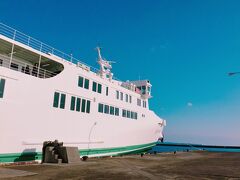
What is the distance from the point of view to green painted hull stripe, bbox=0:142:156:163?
46.8ft

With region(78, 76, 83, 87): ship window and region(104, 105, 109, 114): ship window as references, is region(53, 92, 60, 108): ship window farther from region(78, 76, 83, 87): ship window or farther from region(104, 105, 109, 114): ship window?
region(104, 105, 109, 114): ship window

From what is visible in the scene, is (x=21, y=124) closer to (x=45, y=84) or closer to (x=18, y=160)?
(x=18, y=160)

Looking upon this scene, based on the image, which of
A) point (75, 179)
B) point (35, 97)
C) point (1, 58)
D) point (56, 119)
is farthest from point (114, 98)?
point (75, 179)

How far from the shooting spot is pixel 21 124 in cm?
1477

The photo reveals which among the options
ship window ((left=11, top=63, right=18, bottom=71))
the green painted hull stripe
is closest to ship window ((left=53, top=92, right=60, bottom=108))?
the green painted hull stripe

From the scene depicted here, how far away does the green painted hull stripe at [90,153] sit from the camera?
14272 mm

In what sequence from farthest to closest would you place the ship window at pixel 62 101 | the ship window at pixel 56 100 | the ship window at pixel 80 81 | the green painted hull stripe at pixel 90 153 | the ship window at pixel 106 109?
the ship window at pixel 106 109 < the ship window at pixel 80 81 < the ship window at pixel 62 101 < the ship window at pixel 56 100 < the green painted hull stripe at pixel 90 153

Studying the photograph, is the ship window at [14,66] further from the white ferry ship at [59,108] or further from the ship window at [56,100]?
the ship window at [56,100]

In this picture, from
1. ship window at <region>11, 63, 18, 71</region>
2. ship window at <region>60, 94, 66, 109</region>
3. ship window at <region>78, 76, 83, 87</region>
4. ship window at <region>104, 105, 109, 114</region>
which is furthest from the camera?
ship window at <region>104, 105, 109, 114</region>

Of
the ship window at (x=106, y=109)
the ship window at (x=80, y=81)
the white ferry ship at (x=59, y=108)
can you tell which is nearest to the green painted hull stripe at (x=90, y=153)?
the white ferry ship at (x=59, y=108)

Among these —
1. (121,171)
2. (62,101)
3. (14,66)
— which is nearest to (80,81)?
(62,101)

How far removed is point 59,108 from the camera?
1797 cm

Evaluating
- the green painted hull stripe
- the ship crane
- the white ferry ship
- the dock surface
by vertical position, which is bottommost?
the dock surface

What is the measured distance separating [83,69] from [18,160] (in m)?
10.9
